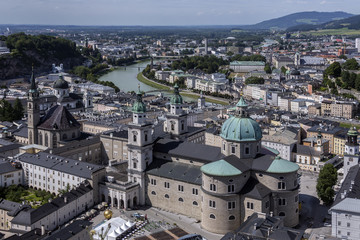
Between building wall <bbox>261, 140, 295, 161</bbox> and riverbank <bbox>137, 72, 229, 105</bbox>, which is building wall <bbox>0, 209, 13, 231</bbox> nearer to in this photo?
building wall <bbox>261, 140, 295, 161</bbox>

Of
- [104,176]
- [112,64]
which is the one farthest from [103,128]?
[112,64]

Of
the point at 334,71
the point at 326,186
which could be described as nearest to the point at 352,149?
the point at 326,186

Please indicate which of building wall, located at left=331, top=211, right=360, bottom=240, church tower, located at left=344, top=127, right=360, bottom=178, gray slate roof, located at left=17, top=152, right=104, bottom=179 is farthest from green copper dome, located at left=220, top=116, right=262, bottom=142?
gray slate roof, located at left=17, top=152, right=104, bottom=179

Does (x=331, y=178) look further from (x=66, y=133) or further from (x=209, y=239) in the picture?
(x=66, y=133)

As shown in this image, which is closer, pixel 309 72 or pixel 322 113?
pixel 322 113

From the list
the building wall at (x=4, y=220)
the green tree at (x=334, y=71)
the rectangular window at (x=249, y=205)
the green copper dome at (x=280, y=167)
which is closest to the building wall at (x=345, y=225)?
the green copper dome at (x=280, y=167)

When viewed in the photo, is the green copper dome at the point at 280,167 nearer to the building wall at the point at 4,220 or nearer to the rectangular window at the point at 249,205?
the rectangular window at the point at 249,205

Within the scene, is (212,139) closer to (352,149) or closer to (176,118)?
(176,118)
